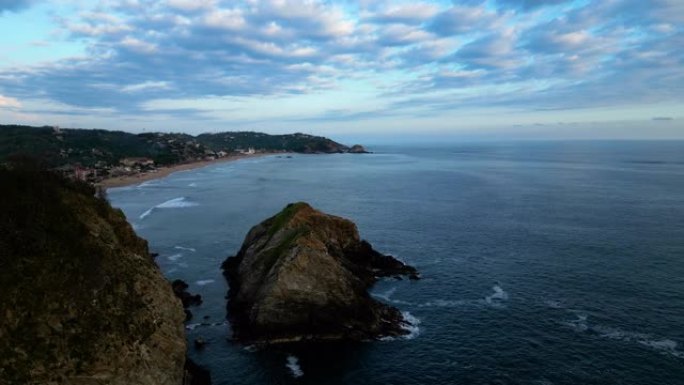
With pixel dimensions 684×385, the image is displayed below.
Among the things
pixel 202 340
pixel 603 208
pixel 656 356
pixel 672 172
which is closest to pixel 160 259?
pixel 202 340

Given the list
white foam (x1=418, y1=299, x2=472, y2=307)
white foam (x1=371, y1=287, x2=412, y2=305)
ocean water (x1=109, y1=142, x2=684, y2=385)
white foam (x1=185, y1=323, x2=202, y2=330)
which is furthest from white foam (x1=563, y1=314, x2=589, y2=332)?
white foam (x1=185, y1=323, x2=202, y2=330)

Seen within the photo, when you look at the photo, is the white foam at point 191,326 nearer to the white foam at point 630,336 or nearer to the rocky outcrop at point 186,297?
the rocky outcrop at point 186,297

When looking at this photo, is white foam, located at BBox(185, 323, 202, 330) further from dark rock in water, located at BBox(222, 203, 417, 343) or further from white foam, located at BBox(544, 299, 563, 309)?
white foam, located at BBox(544, 299, 563, 309)

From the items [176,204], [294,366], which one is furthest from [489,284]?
[176,204]

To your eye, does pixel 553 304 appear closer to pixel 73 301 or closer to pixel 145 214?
pixel 73 301

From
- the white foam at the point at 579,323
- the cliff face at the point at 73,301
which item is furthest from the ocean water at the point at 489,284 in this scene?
the cliff face at the point at 73,301

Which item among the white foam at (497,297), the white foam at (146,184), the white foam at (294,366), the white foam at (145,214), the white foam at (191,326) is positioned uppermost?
the white foam at (146,184)

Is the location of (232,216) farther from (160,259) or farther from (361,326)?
(361,326)
